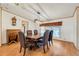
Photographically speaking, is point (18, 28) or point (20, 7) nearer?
point (20, 7)

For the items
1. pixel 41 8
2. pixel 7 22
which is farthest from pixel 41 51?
pixel 7 22

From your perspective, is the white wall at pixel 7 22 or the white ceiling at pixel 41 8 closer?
the white ceiling at pixel 41 8

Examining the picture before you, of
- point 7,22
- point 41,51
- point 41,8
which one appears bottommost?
point 41,51

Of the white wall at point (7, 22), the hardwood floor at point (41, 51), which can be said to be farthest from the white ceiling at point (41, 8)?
the hardwood floor at point (41, 51)

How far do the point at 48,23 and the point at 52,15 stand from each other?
0.41 metres

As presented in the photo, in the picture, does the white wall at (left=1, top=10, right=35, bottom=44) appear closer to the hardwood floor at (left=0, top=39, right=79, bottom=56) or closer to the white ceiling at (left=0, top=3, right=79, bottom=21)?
the white ceiling at (left=0, top=3, right=79, bottom=21)

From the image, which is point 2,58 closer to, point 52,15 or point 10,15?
point 10,15

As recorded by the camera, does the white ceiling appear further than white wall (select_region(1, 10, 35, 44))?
No

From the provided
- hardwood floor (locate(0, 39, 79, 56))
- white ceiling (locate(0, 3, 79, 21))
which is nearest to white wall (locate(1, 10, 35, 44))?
white ceiling (locate(0, 3, 79, 21))

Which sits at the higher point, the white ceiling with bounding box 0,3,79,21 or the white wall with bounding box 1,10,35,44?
the white ceiling with bounding box 0,3,79,21

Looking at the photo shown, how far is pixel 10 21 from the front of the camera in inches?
156

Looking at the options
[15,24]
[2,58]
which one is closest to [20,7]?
[15,24]

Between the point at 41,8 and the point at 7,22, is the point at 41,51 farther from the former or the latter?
the point at 7,22

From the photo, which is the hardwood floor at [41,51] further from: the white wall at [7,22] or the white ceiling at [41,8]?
the white ceiling at [41,8]
